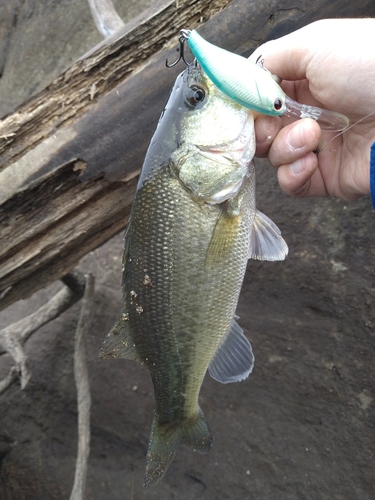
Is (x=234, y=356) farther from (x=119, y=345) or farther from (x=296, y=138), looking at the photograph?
(x=296, y=138)

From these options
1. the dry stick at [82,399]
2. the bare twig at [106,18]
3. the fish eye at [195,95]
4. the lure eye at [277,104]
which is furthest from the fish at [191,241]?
the bare twig at [106,18]

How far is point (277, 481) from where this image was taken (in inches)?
103

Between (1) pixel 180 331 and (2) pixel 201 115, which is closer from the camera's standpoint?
(2) pixel 201 115

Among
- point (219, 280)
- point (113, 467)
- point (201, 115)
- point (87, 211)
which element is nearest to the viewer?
point (201, 115)

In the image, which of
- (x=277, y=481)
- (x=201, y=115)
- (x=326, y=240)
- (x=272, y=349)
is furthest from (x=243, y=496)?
(x=201, y=115)

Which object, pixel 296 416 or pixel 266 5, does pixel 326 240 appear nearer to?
pixel 296 416

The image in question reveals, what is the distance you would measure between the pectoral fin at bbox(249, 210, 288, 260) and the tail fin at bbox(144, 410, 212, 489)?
28.6 inches

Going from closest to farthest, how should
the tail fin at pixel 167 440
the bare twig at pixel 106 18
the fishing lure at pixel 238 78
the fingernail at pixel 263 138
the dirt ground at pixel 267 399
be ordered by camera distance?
1. the fishing lure at pixel 238 78
2. the fingernail at pixel 263 138
3. the tail fin at pixel 167 440
4. the dirt ground at pixel 267 399
5. the bare twig at pixel 106 18

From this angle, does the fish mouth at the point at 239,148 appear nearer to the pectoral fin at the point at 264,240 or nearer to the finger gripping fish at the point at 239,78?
the finger gripping fish at the point at 239,78

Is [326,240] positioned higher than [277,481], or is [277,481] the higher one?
[326,240]

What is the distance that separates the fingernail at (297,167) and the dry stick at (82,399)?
67.5 inches

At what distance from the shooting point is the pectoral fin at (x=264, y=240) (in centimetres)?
164

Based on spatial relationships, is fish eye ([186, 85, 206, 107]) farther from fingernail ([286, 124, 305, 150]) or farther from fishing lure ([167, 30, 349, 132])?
fingernail ([286, 124, 305, 150])

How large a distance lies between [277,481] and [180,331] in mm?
1572
